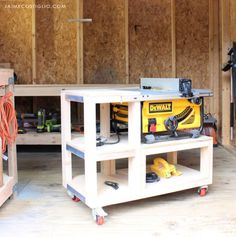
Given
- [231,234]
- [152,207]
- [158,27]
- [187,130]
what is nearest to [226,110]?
[158,27]

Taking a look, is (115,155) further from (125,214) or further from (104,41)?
(104,41)

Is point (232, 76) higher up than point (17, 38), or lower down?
lower down

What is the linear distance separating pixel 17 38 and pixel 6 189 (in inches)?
114

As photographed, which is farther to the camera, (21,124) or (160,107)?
(21,124)

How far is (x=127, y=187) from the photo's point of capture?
2576 millimetres

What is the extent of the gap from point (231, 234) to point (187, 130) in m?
0.95

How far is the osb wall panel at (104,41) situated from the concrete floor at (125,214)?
7.30ft

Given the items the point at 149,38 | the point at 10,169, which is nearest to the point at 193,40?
the point at 149,38

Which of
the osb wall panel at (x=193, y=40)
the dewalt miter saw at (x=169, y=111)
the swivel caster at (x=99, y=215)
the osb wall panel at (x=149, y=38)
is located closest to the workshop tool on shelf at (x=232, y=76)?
the osb wall panel at (x=193, y=40)

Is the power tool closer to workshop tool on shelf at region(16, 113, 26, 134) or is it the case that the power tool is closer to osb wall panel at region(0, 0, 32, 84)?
workshop tool on shelf at region(16, 113, 26, 134)

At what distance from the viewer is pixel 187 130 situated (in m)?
2.91

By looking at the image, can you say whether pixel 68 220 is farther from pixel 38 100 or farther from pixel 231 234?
pixel 38 100

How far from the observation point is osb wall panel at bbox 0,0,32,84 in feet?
16.3

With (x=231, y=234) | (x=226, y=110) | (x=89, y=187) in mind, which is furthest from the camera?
(x=226, y=110)
